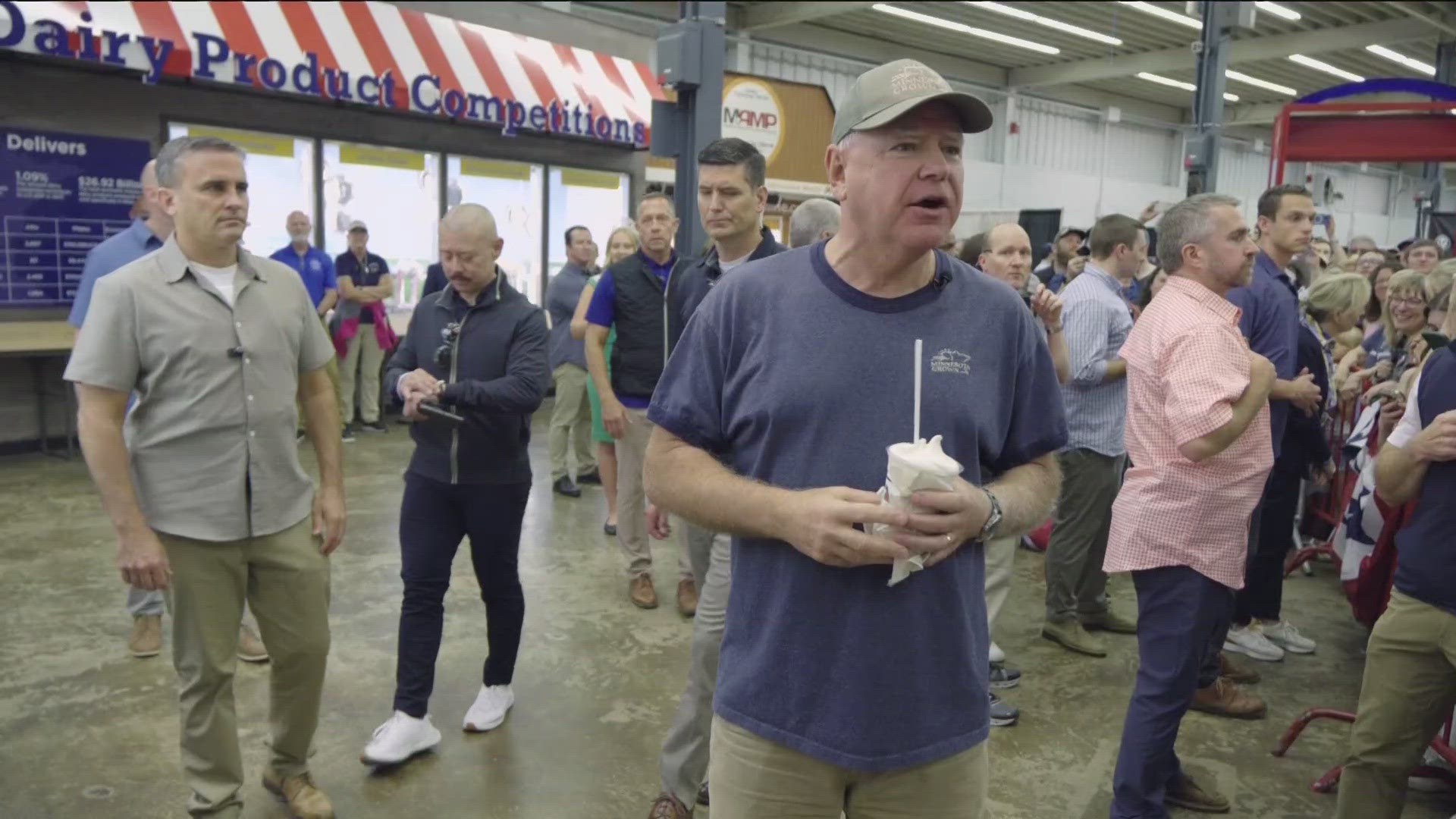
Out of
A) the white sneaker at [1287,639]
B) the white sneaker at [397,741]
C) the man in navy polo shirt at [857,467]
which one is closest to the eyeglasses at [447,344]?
the white sneaker at [397,741]

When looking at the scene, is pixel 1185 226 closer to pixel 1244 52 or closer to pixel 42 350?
pixel 42 350

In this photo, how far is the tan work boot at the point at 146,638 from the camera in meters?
4.18

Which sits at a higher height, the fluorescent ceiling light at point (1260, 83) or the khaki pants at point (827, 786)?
the fluorescent ceiling light at point (1260, 83)

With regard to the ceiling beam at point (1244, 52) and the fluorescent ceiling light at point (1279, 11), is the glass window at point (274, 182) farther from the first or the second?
the ceiling beam at point (1244, 52)

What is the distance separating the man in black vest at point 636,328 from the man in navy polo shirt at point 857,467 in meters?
2.89

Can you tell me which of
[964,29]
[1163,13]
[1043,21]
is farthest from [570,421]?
[1163,13]

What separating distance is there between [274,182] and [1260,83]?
19.4 m

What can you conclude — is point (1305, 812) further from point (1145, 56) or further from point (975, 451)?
point (1145, 56)

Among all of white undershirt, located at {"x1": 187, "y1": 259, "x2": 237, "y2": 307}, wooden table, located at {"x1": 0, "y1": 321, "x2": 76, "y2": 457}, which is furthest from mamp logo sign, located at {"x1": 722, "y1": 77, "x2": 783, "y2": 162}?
wooden table, located at {"x1": 0, "y1": 321, "x2": 76, "y2": 457}

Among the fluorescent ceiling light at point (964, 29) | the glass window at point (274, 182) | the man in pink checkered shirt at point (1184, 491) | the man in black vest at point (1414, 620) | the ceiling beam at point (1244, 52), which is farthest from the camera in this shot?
the ceiling beam at point (1244, 52)

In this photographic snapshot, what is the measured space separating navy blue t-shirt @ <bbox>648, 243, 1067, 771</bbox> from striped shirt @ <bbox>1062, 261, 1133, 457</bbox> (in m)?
2.79

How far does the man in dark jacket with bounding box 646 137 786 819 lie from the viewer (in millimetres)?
2855

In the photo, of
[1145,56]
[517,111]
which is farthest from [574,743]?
[1145,56]

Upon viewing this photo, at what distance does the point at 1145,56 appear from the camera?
18.3m
